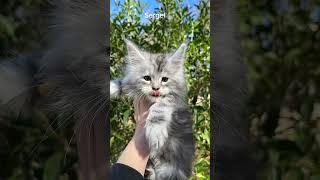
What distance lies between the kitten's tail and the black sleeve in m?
0.27

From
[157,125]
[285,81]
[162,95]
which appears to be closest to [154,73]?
[162,95]

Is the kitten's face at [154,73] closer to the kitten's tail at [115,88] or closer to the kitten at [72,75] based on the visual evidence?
the kitten's tail at [115,88]

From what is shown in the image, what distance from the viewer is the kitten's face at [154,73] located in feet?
5.00

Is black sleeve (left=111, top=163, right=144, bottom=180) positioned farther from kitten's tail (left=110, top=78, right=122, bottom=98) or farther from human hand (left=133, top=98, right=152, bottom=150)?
kitten's tail (left=110, top=78, right=122, bottom=98)

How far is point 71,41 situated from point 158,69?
1.18 ft

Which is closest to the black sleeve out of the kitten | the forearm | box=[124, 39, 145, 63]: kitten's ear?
the forearm

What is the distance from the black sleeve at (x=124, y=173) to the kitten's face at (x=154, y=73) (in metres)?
0.28

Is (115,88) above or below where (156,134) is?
above

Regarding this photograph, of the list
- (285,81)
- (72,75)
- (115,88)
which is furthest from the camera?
(115,88)

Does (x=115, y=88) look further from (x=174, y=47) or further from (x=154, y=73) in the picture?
(x=174, y=47)

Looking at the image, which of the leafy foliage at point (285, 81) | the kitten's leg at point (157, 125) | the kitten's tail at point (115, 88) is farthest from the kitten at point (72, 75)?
the leafy foliage at point (285, 81)

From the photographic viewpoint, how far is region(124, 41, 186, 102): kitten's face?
152cm

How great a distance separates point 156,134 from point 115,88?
0.24 meters

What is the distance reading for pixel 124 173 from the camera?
5.10 ft
